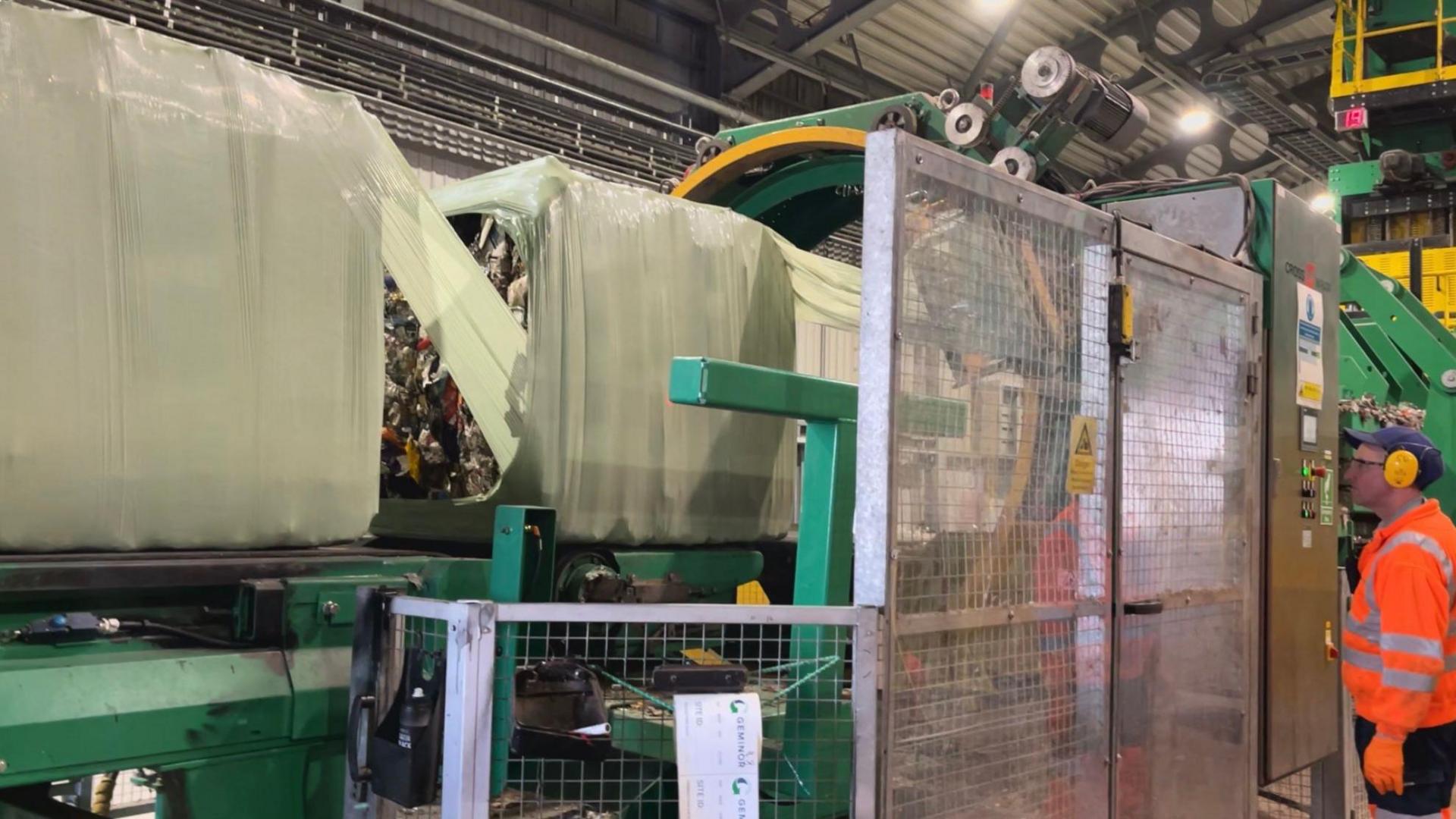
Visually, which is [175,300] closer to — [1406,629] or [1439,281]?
[1406,629]

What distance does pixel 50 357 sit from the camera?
1.86 meters

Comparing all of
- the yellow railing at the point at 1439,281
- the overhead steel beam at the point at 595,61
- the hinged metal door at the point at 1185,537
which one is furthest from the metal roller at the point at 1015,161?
the overhead steel beam at the point at 595,61

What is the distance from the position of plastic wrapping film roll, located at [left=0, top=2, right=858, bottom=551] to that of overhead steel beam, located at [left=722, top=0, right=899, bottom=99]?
5.68 metres

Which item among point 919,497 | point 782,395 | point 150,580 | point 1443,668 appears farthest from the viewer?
point 1443,668

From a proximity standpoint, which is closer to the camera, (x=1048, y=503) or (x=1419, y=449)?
(x=1048, y=503)

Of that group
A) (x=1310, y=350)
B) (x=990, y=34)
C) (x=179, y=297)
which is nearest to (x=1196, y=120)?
(x=990, y=34)

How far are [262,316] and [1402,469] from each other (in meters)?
3.38

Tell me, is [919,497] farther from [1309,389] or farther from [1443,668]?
[1443,668]

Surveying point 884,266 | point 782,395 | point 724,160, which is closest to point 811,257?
point 724,160

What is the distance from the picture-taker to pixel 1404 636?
10.8ft

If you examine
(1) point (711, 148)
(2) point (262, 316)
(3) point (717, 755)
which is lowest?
(3) point (717, 755)

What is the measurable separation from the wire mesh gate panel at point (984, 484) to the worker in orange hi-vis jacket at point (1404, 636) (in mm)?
1309

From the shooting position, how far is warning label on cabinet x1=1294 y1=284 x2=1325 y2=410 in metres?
3.51

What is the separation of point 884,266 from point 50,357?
145cm
